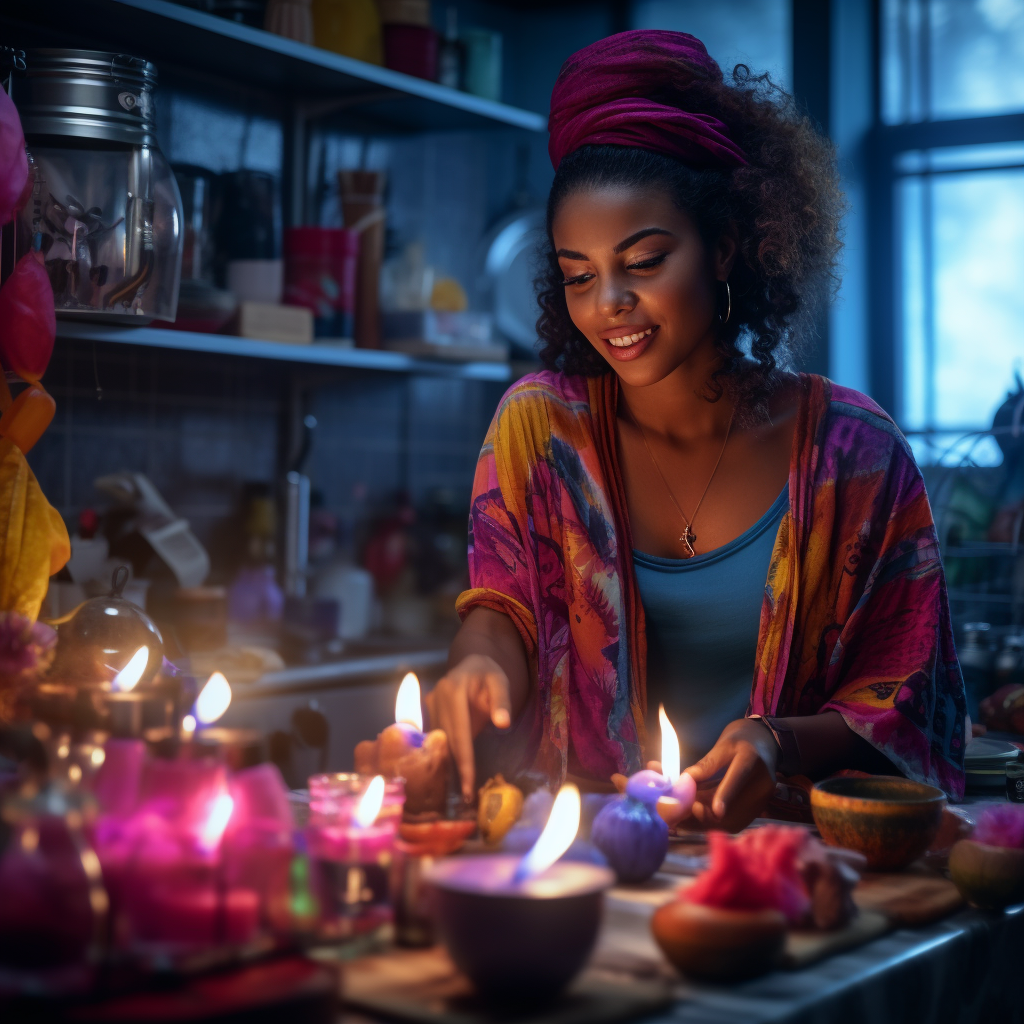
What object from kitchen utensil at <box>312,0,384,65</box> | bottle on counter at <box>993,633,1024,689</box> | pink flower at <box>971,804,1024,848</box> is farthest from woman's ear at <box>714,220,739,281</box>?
kitchen utensil at <box>312,0,384,65</box>

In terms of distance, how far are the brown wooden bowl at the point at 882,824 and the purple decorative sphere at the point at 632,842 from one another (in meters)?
0.13

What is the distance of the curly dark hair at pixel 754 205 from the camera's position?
137 cm

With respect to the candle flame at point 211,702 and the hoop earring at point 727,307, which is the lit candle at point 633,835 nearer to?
the candle flame at point 211,702

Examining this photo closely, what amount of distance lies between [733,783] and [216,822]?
0.46 meters

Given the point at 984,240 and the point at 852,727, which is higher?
the point at 984,240

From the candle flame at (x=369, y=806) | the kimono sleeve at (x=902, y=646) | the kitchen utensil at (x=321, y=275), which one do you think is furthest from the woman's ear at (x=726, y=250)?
the kitchen utensil at (x=321, y=275)

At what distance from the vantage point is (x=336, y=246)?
7.63ft

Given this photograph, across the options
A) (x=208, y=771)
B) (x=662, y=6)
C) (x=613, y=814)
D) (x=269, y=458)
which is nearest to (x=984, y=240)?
(x=662, y=6)

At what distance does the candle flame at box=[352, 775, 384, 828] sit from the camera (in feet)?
2.26

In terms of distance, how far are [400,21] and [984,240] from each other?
1509 mm

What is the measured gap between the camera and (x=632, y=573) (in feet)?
4.70

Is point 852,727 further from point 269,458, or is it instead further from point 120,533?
point 269,458

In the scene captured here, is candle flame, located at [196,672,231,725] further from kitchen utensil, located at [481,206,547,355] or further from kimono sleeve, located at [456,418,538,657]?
kitchen utensil, located at [481,206,547,355]

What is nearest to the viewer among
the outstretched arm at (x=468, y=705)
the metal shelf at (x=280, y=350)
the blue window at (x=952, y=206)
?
the outstretched arm at (x=468, y=705)
